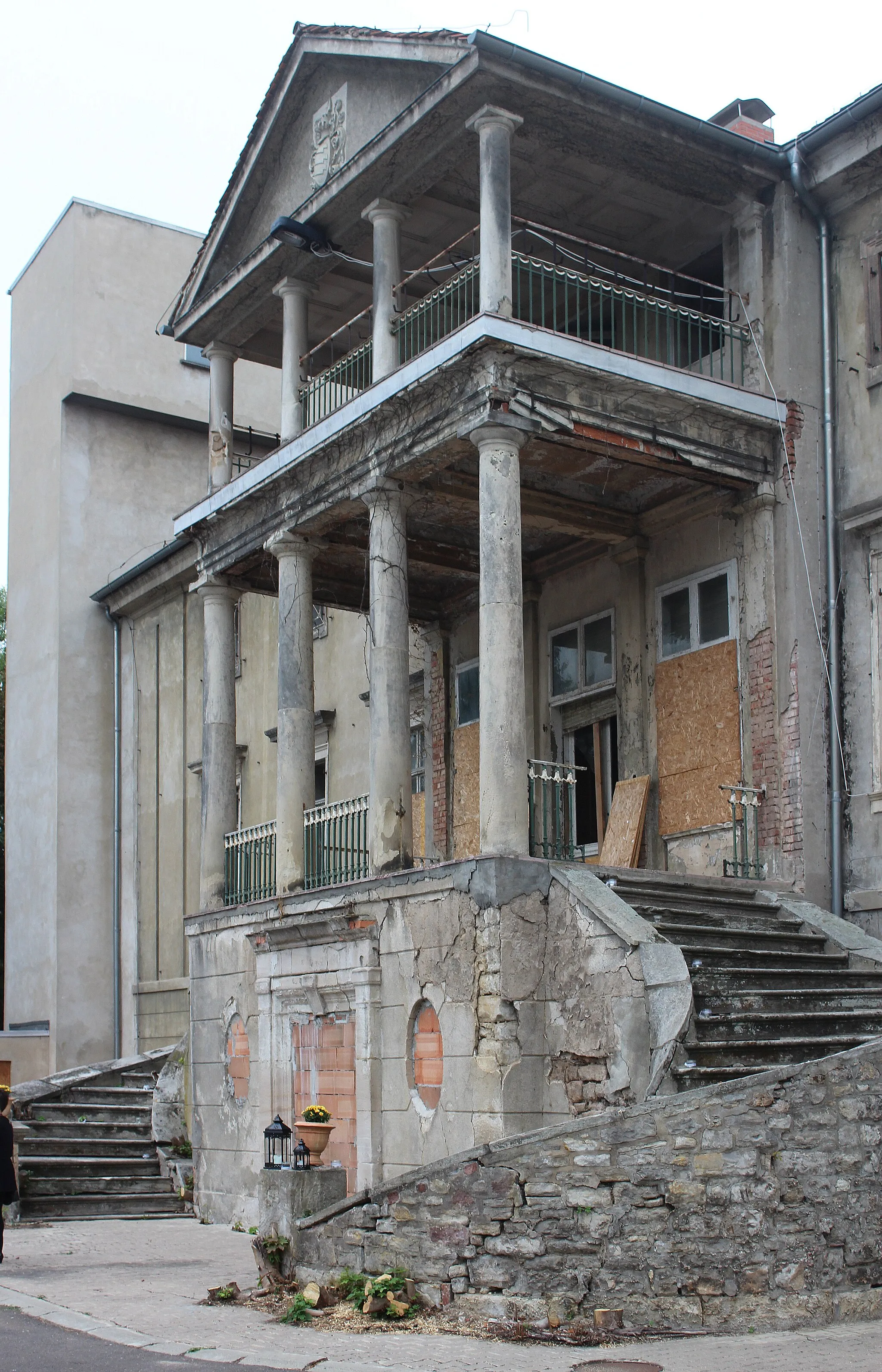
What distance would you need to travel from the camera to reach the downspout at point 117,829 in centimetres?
2547

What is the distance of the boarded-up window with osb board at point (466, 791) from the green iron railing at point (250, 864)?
2542 mm

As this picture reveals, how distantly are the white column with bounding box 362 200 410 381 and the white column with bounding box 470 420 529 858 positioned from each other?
81.3 inches

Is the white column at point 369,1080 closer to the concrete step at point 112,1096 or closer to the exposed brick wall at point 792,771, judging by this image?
the exposed brick wall at point 792,771

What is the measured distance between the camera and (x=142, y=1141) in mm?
18156

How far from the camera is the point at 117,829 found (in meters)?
26.1

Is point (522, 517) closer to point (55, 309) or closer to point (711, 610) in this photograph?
point (711, 610)

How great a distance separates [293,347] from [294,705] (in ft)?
12.8

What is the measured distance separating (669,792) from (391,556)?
3.68 meters

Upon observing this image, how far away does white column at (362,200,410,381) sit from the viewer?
47.1ft

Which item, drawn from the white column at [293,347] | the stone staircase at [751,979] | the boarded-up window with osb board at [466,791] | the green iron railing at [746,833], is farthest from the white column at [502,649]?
the boarded-up window with osb board at [466,791]

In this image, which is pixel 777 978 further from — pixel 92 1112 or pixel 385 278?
pixel 92 1112

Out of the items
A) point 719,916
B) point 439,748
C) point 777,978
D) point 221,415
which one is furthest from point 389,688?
point 221,415

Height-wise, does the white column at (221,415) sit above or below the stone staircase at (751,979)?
above

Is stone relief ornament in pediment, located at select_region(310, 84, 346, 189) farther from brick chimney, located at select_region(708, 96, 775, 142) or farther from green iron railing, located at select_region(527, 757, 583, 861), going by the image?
green iron railing, located at select_region(527, 757, 583, 861)
